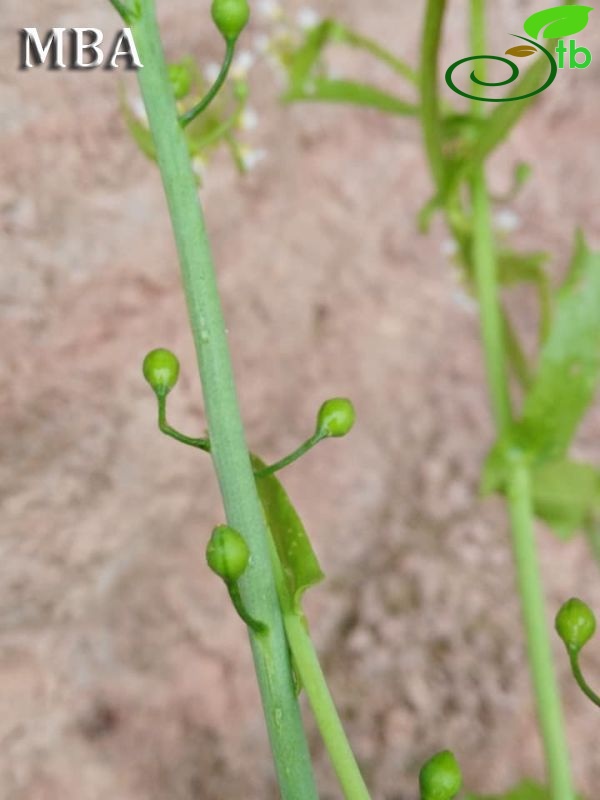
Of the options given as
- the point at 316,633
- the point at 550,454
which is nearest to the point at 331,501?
the point at 316,633

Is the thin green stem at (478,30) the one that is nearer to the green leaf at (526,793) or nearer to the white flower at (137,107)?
the white flower at (137,107)

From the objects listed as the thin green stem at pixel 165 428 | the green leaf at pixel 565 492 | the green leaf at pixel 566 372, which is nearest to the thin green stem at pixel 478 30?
the green leaf at pixel 566 372

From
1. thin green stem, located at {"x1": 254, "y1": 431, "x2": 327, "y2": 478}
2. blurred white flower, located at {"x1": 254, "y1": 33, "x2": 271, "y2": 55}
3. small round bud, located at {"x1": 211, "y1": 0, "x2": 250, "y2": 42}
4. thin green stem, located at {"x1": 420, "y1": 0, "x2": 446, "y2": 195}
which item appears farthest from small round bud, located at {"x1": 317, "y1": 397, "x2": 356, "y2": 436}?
blurred white flower, located at {"x1": 254, "y1": 33, "x2": 271, "y2": 55}

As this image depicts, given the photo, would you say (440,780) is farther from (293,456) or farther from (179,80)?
(179,80)

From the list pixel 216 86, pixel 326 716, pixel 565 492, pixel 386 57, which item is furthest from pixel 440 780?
pixel 386 57

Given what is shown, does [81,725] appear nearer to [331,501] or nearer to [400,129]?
[331,501]
